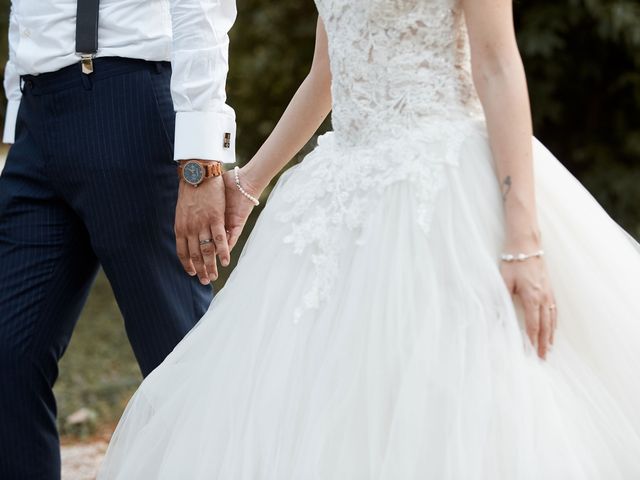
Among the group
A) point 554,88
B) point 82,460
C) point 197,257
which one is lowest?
point 82,460

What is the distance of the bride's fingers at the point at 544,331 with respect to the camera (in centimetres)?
205

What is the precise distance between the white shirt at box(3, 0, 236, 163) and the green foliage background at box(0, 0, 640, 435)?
3.00 meters

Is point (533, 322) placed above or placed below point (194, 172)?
below

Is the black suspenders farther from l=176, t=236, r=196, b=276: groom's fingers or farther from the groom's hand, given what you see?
l=176, t=236, r=196, b=276: groom's fingers

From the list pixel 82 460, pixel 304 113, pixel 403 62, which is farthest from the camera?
pixel 82 460

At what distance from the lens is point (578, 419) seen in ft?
6.57

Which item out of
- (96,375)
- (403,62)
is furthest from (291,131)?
(96,375)

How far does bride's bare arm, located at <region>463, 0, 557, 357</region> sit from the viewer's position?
6.75ft

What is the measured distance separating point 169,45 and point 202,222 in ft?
1.43

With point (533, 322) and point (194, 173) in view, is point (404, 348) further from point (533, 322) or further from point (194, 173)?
point (194, 173)

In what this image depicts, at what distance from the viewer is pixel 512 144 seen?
6.89ft

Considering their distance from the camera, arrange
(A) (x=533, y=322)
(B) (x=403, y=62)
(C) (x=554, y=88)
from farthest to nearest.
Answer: (C) (x=554, y=88) → (B) (x=403, y=62) → (A) (x=533, y=322)

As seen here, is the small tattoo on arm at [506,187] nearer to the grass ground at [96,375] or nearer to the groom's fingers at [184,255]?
the groom's fingers at [184,255]

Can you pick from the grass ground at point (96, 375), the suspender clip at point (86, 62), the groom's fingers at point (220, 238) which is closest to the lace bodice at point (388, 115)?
the groom's fingers at point (220, 238)
